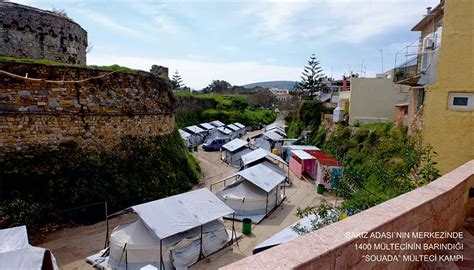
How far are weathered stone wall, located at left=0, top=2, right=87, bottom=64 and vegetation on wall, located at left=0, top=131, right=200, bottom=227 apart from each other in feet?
20.7

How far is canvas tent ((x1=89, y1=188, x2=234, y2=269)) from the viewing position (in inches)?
308

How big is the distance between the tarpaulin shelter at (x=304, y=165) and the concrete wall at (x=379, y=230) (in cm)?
1453

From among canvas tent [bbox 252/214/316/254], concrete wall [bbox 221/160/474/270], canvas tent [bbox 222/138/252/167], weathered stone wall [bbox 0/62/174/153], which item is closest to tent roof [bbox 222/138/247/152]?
canvas tent [bbox 222/138/252/167]

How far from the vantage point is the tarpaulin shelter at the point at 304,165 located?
1781 centimetres

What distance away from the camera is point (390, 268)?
7.36ft

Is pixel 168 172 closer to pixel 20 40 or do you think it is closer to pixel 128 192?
pixel 128 192

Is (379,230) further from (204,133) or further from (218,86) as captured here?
(218,86)

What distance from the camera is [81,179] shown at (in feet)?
34.3

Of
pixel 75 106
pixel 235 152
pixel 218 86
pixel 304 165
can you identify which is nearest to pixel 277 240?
pixel 75 106

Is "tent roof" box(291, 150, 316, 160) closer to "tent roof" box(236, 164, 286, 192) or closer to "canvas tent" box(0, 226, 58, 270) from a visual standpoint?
"tent roof" box(236, 164, 286, 192)

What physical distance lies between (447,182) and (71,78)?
11.7m

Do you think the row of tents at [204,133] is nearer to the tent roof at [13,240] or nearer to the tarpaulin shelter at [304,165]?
the tarpaulin shelter at [304,165]

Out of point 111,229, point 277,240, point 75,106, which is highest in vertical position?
point 75,106

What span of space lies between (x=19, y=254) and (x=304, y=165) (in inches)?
595
